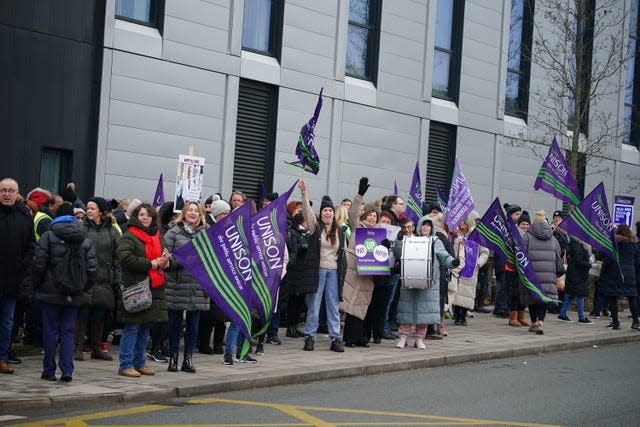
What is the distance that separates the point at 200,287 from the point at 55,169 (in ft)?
A: 27.2

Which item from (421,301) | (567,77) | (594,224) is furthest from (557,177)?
(567,77)

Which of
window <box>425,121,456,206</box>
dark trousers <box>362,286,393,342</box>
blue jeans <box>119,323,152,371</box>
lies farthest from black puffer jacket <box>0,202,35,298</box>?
window <box>425,121,456,206</box>

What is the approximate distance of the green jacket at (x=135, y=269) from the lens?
37.1 ft

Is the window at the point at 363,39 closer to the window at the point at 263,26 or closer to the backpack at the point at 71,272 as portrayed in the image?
the window at the point at 263,26

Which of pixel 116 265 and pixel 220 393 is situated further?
pixel 116 265

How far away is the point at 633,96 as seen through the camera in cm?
3794

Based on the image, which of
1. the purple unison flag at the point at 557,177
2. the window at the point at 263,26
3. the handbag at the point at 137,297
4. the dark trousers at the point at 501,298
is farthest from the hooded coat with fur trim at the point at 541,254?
the handbag at the point at 137,297

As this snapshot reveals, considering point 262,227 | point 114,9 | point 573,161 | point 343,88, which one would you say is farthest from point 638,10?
point 262,227

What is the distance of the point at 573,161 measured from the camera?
2584cm

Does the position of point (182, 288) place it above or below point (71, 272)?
below

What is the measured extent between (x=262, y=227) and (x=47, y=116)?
25.7 ft

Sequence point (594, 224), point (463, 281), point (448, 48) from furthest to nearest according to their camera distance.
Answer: point (448, 48), point (594, 224), point (463, 281)

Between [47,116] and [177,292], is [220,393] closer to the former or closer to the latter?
[177,292]

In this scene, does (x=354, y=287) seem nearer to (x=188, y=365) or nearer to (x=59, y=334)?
(x=188, y=365)
